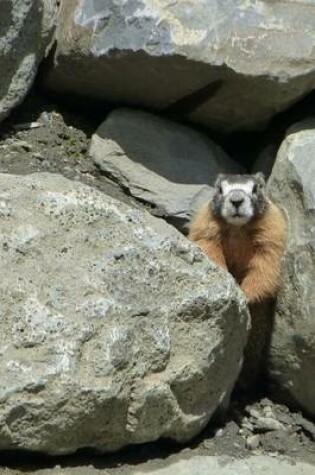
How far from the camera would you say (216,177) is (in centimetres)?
671

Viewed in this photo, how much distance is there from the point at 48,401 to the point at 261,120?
110 inches

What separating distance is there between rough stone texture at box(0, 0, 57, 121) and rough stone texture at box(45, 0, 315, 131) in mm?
161

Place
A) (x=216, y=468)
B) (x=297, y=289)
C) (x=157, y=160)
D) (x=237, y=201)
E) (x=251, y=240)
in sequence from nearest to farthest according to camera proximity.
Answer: (x=216, y=468) → (x=297, y=289) → (x=237, y=201) → (x=251, y=240) → (x=157, y=160)

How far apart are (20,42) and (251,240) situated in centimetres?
186

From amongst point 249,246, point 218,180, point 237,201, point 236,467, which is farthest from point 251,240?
point 236,467

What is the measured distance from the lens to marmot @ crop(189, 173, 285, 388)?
20.3 ft

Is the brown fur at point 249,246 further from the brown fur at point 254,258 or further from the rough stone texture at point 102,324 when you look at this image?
the rough stone texture at point 102,324

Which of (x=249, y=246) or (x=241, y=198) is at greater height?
(x=241, y=198)

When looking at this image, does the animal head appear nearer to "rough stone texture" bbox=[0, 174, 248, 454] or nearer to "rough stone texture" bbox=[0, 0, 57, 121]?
"rough stone texture" bbox=[0, 174, 248, 454]

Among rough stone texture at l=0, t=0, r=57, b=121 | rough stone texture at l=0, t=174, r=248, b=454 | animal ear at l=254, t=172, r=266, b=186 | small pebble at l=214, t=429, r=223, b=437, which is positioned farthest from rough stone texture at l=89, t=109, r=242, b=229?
small pebble at l=214, t=429, r=223, b=437

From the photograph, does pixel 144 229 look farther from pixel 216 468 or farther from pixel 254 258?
pixel 216 468

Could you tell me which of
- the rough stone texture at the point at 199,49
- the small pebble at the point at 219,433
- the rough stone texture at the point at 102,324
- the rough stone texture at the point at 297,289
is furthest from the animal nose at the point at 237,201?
the small pebble at the point at 219,433

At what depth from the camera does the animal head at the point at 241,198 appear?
6246mm

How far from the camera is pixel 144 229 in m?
5.39
